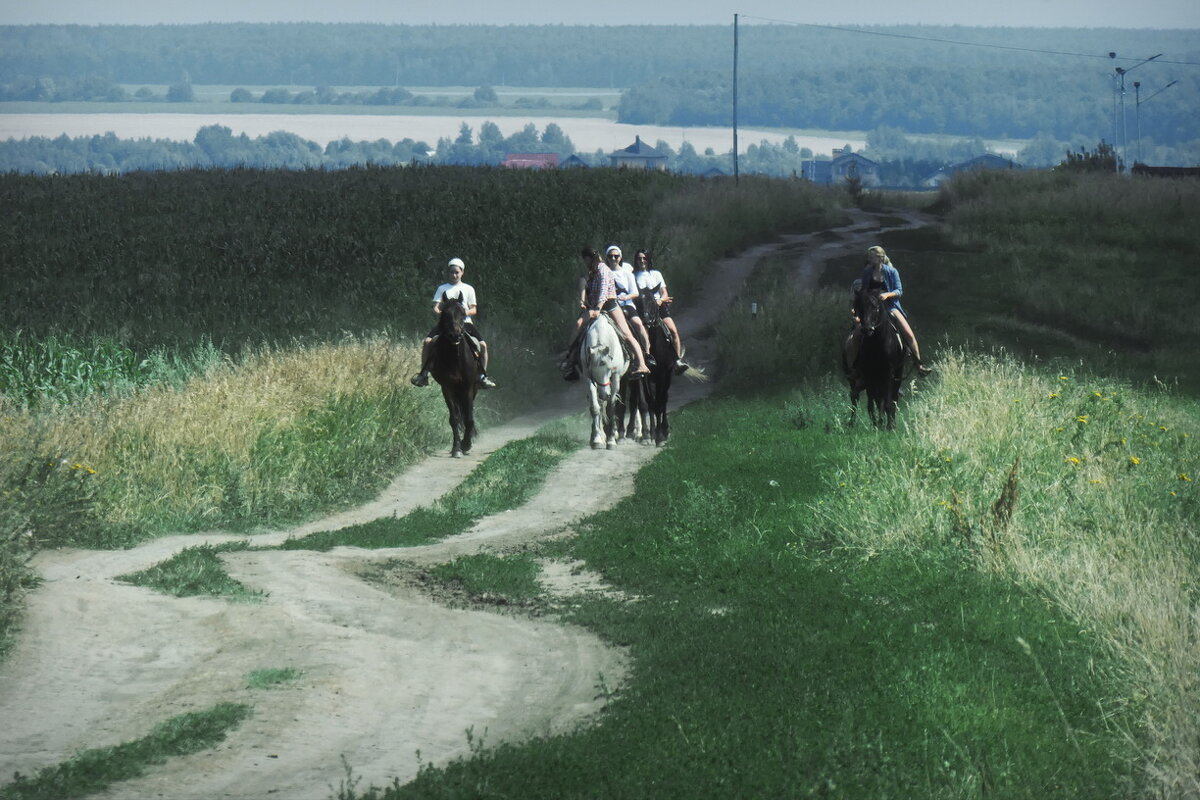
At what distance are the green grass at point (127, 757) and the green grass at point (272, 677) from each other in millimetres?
480

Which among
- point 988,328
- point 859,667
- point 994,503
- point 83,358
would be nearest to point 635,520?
point 994,503

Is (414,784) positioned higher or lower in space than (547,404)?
higher

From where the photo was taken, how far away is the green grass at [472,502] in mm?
17734

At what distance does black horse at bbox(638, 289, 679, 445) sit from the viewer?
24641 millimetres

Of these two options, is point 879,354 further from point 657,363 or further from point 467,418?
point 467,418

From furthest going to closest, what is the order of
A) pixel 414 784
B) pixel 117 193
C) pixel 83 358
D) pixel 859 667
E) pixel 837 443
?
1. pixel 117 193
2. pixel 83 358
3. pixel 837 443
4. pixel 859 667
5. pixel 414 784

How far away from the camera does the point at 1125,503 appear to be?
52.2 ft

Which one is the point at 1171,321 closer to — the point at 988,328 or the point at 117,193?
the point at 988,328

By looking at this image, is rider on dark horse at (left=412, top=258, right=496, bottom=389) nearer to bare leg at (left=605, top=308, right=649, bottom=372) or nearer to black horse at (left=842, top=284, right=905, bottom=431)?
bare leg at (left=605, top=308, right=649, bottom=372)

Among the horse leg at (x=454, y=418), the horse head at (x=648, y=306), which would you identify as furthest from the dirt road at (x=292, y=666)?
the horse head at (x=648, y=306)

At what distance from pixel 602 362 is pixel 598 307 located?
0.82 metres

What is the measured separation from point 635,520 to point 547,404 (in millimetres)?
14568

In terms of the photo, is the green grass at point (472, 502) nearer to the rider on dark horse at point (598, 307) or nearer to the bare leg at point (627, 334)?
the rider on dark horse at point (598, 307)

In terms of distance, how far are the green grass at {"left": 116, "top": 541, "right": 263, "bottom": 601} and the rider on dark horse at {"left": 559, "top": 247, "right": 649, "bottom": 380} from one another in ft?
28.1
